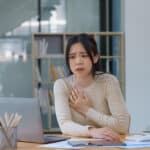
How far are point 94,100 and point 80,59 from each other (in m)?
0.25

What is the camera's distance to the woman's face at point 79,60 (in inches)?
93.9

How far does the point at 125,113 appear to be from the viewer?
7.92ft

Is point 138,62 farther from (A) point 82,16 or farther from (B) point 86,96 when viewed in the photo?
(B) point 86,96

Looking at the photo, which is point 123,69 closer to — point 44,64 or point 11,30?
point 44,64

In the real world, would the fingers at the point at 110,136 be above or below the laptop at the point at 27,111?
below

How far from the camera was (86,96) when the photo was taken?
2.41 metres

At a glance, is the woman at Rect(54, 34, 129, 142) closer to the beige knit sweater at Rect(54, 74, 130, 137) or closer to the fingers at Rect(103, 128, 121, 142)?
the beige knit sweater at Rect(54, 74, 130, 137)

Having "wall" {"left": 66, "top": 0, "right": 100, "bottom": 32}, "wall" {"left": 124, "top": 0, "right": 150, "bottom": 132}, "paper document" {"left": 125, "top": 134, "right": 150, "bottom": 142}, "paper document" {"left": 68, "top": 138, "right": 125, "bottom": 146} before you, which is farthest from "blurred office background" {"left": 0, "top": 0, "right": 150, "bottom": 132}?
"paper document" {"left": 68, "top": 138, "right": 125, "bottom": 146}

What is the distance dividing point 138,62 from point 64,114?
123 inches

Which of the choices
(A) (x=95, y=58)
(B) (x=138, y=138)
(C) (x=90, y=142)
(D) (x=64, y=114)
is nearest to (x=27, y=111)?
(C) (x=90, y=142)

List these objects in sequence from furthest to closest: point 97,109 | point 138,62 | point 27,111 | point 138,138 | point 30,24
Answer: point 30,24 → point 138,62 → point 97,109 → point 138,138 → point 27,111

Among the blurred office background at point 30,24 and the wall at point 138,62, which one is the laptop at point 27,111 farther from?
the blurred office background at point 30,24

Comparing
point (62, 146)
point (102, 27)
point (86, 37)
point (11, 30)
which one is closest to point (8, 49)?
point (11, 30)

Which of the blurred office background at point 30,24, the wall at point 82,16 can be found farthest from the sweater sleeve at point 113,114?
the wall at point 82,16
